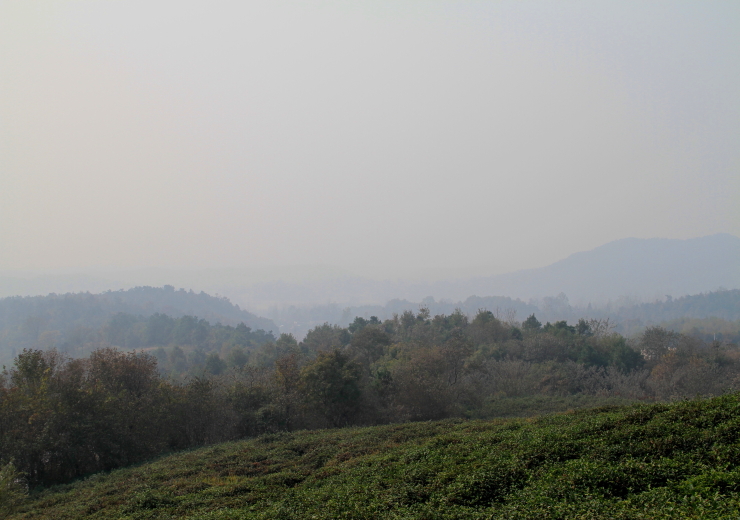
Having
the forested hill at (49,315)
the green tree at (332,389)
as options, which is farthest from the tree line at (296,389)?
the forested hill at (49,315)

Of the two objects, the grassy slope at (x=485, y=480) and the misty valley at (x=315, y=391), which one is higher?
the grassy slope at (x=485, y=480)

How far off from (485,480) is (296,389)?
25521 mm

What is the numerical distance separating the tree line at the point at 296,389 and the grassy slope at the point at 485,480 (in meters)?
4.92

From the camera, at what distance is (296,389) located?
3381 cm

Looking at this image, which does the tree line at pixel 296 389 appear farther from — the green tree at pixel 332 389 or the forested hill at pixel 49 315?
the forested hill at pixel 49 315

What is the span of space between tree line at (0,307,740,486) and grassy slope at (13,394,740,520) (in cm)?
492

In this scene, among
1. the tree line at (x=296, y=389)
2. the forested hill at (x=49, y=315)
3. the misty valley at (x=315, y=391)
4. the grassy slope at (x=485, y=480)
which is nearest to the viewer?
the grassy slope at (x=485, y=480)

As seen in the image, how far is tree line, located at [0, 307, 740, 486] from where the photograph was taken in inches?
936

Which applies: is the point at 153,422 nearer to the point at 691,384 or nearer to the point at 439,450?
the point at 439,450

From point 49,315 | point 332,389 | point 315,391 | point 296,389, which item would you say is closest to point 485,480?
point 332,389

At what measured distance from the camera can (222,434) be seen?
31.2m

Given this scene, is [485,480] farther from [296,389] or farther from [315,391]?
Result: [296,389]

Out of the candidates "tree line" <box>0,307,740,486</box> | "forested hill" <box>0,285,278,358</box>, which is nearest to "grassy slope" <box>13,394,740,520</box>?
"tree line" <box>0,307,740,486</box>

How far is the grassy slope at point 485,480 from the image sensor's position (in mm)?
8133
